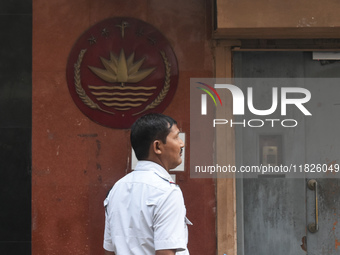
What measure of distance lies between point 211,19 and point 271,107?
1.11m

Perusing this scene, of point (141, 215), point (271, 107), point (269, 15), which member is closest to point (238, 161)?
point (271, 107)

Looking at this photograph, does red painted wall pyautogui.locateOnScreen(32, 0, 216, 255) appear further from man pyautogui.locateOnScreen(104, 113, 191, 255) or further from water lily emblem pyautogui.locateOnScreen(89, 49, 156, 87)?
man pyautogui.locateOnScreen(104, 113, 191, 255)

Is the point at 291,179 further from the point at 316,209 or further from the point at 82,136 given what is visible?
the point at 82,136

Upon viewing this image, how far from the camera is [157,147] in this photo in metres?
2.45

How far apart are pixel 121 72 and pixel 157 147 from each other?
9.79 feet

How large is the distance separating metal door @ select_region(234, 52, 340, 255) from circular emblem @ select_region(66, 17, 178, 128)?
0.81m

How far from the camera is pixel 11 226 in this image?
535 centimetres

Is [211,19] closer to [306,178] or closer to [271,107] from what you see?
[271,107]

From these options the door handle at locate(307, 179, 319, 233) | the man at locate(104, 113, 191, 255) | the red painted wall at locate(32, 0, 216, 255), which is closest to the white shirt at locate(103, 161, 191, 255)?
the man at locate(104, 113, 191, 255)

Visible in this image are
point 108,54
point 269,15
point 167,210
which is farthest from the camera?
point 108,54

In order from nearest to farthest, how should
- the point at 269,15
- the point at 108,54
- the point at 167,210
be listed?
the point at 167,210 < the point at 269,15 < the point at 108,54

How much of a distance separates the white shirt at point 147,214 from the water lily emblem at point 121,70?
2976 mm

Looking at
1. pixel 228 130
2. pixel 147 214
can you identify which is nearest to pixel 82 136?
pixel 228 130

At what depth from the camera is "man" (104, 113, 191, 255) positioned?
88.2 inches
